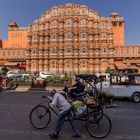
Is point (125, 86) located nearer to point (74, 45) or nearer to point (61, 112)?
point (61, 112)

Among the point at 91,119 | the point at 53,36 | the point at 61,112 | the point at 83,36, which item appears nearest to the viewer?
the point at 61,112

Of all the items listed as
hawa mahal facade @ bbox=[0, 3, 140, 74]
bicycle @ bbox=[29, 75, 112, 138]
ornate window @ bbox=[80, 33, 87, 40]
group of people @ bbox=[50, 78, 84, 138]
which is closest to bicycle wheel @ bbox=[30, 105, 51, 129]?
bicycle @ bbox=[29, 75, 112, 138]

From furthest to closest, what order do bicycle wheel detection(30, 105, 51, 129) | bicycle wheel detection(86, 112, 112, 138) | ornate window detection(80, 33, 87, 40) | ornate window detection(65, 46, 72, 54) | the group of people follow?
ornate window detection(65, 46, 72, 54) → ornate window detection(80, 33, 87, 40) → bicycle wheel detection(30, 105, 51, 129) → bicycle wheel detection(86, 112, 112, 138) → the group of people

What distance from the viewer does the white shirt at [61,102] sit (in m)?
6.73

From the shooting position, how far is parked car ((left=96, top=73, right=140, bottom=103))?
15.5 meters

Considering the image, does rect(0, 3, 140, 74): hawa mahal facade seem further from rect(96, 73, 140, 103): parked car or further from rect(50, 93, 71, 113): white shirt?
rect(50, 93, 71, 113): white shirt

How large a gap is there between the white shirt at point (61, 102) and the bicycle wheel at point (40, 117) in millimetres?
942

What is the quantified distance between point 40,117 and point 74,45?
2151 inches

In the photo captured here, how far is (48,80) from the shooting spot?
25.6 meters

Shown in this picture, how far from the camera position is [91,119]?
7.10 meters

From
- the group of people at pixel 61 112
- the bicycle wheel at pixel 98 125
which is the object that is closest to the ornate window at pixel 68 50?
the bicycle wheel at pixel 98 125

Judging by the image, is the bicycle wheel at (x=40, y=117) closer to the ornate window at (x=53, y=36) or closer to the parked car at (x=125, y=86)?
the parked car at (x=125, y=86)

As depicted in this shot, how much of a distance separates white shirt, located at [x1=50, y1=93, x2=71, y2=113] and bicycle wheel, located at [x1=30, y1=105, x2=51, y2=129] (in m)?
0.94

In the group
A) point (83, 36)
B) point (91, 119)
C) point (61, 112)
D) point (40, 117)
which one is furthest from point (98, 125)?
point (83, 36)
